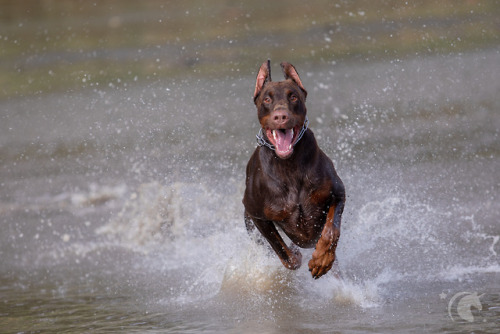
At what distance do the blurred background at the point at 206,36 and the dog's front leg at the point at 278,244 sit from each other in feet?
14.3

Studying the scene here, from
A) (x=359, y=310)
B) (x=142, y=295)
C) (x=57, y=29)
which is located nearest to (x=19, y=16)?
(x=57, y=29)

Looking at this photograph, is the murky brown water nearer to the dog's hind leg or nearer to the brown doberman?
the dog's hind leg

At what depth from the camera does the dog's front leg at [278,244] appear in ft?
16.8

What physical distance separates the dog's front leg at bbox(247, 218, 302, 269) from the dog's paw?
1.95 feet

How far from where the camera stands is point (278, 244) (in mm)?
5188

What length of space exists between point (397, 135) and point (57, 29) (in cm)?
434

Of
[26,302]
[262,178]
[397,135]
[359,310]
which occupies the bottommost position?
[359,310]

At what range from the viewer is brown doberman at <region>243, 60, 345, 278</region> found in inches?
181

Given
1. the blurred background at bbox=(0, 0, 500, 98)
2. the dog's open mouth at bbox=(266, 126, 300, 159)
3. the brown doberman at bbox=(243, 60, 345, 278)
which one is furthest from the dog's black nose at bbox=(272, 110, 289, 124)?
the blurred background at bbox=(0, 0, 500, 98)

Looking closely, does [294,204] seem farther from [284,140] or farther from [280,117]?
[280,117]

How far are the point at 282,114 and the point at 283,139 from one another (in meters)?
0.19

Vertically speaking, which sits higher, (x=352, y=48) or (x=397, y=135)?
(x=352, y=48)

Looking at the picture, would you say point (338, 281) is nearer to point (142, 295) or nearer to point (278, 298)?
point (278, 298)

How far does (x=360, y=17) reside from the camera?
967 centimetres
